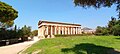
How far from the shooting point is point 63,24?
282ft

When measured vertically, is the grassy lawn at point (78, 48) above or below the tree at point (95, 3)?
below

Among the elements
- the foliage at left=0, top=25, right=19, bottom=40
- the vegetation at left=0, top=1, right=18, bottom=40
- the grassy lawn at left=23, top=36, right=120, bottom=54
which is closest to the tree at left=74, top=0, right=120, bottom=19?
the grassy lawn at left=23, top=36, right=120, bottom=54

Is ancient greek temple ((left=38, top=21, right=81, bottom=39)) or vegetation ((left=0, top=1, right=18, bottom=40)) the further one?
ancient greek temple ((left=38, top=21, right=81, bottom=39))

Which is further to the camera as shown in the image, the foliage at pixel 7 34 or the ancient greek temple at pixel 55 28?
the ancient greek temple at pixel 55 28

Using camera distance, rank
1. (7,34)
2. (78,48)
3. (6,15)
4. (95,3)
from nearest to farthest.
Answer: (95,3) → (78,48) → (6,15) → (7,34)

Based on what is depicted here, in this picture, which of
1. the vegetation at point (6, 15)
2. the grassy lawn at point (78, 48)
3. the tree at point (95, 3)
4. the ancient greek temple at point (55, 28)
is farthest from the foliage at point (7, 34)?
the ancient greek temple at point (55, 28)

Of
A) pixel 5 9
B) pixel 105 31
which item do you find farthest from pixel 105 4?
pixel 105 31

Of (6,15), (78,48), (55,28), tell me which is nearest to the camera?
(78,48)

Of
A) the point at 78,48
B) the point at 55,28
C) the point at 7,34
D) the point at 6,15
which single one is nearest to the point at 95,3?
the point at 78,48

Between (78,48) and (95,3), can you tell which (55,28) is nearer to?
(78,48)

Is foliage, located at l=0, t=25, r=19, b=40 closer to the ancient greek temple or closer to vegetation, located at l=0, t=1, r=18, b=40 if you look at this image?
vegetation, located at l=0, t=1, r=18, b=40

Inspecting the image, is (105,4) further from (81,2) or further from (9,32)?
(9,32)

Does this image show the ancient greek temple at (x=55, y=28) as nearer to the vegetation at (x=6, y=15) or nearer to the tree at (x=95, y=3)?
the vegetation at (x=6, y=15)

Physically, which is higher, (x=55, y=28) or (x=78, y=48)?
(x=78, y=48)
